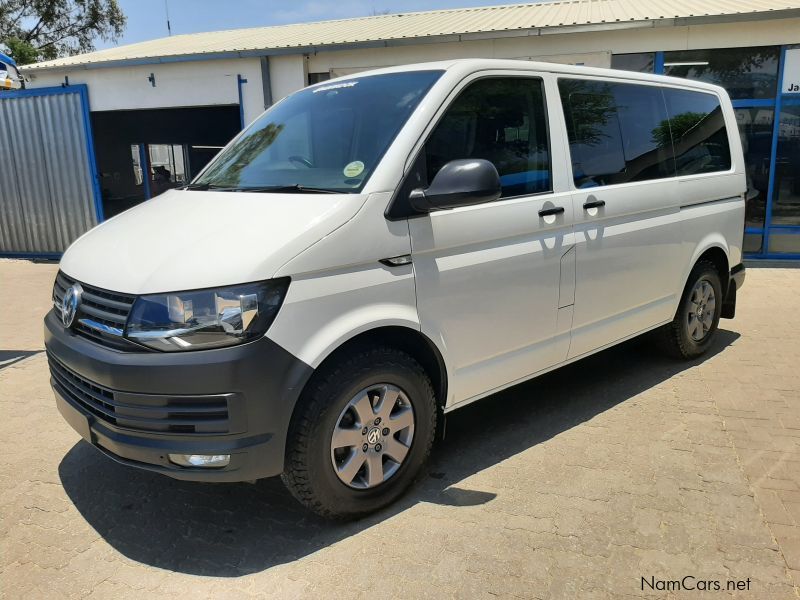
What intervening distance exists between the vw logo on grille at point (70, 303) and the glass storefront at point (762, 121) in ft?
28.2

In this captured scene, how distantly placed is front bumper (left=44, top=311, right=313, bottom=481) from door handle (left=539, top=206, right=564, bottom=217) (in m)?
1.65

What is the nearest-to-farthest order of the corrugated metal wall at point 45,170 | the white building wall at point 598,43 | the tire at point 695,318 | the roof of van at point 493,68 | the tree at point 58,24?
the roof of van at point 493,68 < the tire at point 695,318 < the white building wall at point 598,43 < the corrugated metal wall at point 45,170 < the tree at point 58,24

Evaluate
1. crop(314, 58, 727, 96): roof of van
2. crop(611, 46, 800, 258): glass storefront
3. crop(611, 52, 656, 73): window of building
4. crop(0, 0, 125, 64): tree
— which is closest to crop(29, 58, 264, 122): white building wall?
crop(611, 52, 656, 73): window of building

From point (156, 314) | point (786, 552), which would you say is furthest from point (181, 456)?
point (786, 552)

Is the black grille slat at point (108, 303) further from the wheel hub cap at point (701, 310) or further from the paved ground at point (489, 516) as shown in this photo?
the wheel hub cap at point (701, 310)

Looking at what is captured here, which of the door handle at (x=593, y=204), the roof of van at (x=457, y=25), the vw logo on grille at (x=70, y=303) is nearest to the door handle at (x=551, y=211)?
the door handle at (x=593, y=204)

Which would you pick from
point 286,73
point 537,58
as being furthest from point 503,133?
point 286,73

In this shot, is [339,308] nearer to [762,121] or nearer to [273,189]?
[273,189]

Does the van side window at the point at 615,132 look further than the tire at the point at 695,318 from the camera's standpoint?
No

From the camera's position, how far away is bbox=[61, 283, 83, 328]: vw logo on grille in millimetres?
2848

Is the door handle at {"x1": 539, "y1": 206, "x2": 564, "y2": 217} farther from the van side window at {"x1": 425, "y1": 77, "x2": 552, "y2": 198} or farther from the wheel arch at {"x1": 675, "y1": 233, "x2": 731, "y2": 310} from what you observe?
the wheel arch at {"x1": 675, "y1": 233, "x2": 731, "y2": 310}

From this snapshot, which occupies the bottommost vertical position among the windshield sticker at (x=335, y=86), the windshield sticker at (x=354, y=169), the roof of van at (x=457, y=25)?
the windshield sticker at (x=354, y=169)

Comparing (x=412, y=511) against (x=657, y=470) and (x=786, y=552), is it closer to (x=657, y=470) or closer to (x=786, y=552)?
(x=657, y=470)

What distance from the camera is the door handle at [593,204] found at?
12.2 feet
